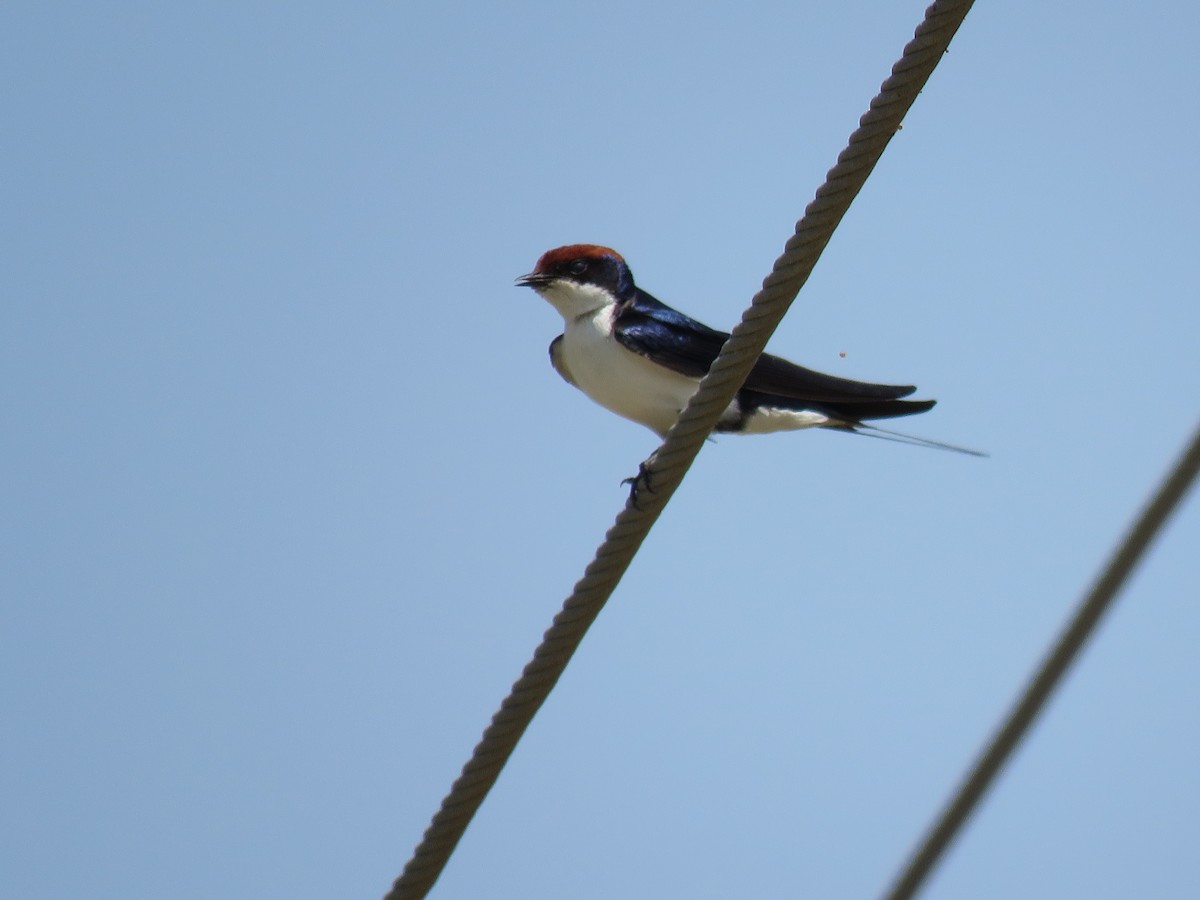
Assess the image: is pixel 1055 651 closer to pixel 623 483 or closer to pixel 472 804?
pixel 472 804

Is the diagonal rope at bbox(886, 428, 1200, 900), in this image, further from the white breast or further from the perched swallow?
the white breast

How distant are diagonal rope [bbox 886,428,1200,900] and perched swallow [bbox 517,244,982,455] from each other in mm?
2330

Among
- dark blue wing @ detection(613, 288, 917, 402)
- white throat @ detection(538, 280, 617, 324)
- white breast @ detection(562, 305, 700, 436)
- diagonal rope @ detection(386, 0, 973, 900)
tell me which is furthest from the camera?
white throat @ detection(538, 280, 617, 324)

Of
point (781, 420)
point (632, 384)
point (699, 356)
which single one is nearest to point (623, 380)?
point (632, 384)

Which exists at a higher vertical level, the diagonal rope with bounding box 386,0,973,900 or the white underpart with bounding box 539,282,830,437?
the white underpart with bounding box 539,282,830,437

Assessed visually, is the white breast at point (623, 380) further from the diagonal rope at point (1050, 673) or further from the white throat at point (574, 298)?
the diagonal rope at point (1050, 673)

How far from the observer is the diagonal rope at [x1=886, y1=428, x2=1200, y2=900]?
129 cm

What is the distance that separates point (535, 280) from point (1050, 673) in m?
3.35

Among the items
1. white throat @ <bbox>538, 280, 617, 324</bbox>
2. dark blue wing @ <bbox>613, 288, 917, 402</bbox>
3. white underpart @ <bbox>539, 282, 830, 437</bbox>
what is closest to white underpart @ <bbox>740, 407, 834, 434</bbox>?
white underpart @ <bbox>539, 282, 830, 437</bbox>

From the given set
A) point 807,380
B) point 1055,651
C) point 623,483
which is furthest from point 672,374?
point 1055,651

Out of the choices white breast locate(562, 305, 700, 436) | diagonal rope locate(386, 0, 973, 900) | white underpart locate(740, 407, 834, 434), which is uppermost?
white underpart locate(740, 407, 834, 434)

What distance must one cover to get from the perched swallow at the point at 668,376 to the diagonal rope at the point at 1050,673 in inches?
91.7

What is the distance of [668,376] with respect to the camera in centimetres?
410

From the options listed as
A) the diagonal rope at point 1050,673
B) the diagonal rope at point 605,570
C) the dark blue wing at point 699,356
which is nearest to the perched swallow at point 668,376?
the dark blue wing at point 699,356
